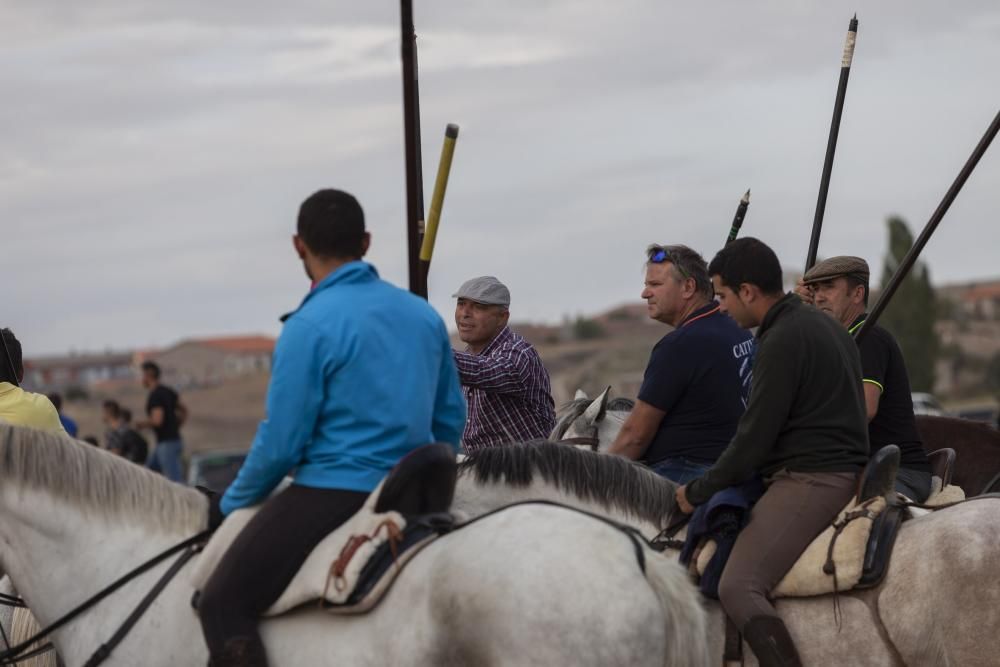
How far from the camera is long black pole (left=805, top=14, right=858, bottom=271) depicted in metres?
8.73

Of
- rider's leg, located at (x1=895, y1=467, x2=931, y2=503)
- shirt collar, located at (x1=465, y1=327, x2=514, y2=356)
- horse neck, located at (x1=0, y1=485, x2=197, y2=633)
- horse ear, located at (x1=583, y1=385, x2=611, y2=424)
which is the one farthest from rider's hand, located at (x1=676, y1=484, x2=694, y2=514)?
shirt collar, located at (x1=465, y1=327, x2=514, y2=356)

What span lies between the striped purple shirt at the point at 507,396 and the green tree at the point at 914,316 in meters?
69.7

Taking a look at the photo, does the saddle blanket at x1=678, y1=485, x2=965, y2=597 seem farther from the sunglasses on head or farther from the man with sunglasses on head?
the sunglasses on head

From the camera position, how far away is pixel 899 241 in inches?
2987

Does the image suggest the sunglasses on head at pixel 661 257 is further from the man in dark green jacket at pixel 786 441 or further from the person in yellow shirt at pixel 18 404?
the person in yellow shirt at pixel 18 404

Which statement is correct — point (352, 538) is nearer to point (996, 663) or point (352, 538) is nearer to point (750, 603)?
point (750, 603)

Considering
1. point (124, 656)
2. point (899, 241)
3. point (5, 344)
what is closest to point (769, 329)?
point (124, 656)

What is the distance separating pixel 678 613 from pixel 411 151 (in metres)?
2.65

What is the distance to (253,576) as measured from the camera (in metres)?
4.80

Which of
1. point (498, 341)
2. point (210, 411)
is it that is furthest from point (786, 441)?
point (210, 411)

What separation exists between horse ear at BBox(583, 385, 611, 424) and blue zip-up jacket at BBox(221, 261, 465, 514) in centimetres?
262

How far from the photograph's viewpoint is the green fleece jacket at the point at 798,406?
5.61 metres

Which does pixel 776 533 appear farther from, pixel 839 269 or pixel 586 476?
pixel 839 269

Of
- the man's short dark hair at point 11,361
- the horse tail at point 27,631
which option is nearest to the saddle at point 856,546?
the horse tail at point 27,631
